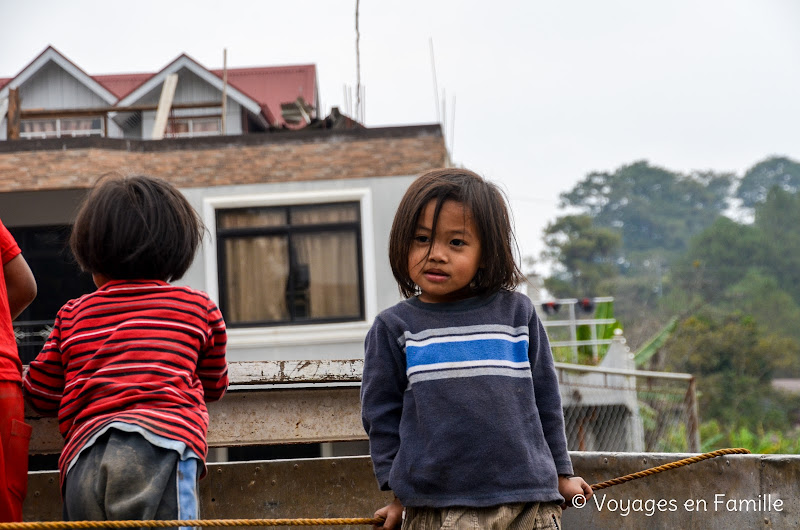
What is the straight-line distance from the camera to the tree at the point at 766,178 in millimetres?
94438

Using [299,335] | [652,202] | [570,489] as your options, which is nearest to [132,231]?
[570,489]

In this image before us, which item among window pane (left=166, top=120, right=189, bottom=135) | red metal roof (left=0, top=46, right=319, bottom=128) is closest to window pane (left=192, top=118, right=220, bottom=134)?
window pane (left=166, top=120, right=189, bottom=135)

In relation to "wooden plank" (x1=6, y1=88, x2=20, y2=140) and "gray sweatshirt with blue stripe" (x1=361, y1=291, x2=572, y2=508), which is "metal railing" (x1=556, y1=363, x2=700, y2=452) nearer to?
"wooden plank" (x1=6, y1=88, x2=20, y2=140)

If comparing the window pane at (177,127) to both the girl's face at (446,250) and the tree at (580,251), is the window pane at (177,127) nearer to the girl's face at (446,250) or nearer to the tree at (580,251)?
the girl's face at (446,250)

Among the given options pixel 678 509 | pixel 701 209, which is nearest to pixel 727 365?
pixel 678 509

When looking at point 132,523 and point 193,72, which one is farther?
point 193,72

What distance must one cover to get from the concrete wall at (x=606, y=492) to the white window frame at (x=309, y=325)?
9.19 meters

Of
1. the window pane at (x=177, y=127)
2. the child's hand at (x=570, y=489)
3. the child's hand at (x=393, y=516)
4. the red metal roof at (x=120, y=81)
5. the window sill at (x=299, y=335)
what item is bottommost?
the window sill at (x=299, y=335)

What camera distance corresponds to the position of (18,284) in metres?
2.83

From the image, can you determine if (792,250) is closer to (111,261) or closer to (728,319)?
(728,319)

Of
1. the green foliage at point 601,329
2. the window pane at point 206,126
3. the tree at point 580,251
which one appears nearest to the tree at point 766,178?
the tree at point 580,251

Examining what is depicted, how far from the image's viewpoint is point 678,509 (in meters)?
3.21

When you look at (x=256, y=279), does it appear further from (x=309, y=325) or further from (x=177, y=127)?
(x=177, y=127)

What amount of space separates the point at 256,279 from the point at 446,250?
10740mm
